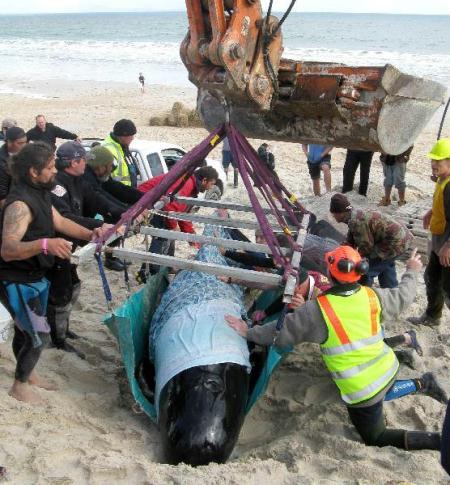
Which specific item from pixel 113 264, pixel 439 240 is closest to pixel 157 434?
pixel 439 240

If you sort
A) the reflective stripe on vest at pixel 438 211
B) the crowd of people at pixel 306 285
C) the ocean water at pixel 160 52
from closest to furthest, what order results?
the crowd of people at pixel 306 285
the reflective stripe on vest at pixel 438 211
the ocean water at pixel 160 52

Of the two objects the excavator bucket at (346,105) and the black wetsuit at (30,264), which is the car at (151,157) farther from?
the black wetsuit at (30,264)

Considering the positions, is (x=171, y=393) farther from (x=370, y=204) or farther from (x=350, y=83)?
(x=370, y=204)

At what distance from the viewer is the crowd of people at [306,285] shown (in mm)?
3396

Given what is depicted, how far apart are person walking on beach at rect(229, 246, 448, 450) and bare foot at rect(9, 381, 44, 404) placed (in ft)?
5.16

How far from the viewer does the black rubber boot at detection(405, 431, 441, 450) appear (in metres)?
3.50

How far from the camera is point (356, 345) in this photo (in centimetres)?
340

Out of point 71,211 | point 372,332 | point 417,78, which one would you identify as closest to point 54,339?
point 71,211

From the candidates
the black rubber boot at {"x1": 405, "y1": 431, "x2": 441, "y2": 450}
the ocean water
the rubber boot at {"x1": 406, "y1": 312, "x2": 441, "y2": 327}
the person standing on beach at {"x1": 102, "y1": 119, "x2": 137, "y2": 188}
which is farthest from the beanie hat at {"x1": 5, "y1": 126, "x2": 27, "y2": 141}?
the ocean water

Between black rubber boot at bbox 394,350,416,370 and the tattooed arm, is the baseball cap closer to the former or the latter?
the tattooed arm

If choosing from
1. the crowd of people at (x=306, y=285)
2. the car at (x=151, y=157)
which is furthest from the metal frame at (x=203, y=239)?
the car at (x=151, y=157)

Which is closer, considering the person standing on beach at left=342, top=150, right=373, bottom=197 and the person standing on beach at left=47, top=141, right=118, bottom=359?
the person standing on beach at left=47, top=141, right=118, bottom=359

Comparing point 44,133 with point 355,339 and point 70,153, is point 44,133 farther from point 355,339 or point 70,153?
point 355,339

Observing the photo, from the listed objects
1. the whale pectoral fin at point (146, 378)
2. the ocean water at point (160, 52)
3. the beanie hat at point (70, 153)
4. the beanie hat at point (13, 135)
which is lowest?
the ocean water at point (160, 52)
